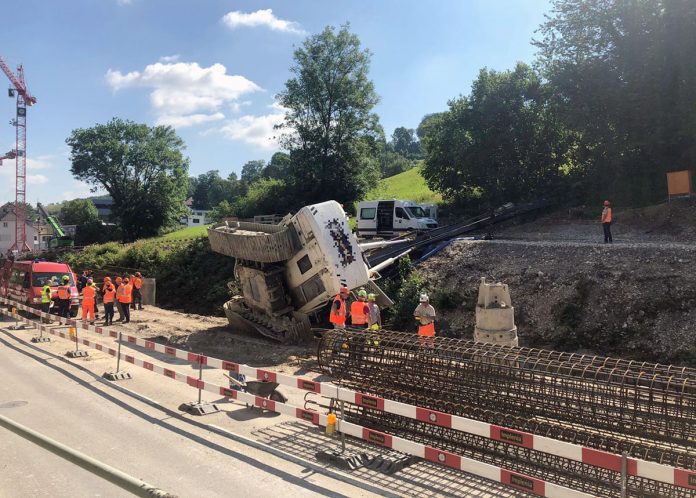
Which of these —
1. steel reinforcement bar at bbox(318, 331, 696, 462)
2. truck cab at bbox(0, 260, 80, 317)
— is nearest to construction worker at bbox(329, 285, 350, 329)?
steel reinforcement bar at bbox(318, 331, 696, 462)

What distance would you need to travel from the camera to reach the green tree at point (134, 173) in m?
53.4

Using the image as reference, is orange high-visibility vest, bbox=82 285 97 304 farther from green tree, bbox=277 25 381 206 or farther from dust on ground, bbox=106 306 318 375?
green tree, bbox=277 25 381 206

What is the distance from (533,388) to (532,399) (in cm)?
14

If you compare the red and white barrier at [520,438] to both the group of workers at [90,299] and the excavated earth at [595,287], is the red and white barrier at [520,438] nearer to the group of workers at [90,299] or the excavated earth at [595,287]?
the excavated earth at [595,287]

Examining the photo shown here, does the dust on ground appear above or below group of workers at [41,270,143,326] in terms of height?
below

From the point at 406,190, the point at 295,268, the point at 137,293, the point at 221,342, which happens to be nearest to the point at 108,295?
the point at 137,293

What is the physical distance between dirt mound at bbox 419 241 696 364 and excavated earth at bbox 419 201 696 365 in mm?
23

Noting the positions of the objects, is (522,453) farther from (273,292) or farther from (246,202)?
(246,202)

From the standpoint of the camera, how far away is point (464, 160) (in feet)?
93.1

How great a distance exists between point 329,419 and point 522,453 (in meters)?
2.35

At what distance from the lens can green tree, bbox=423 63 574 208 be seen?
27.3 meters

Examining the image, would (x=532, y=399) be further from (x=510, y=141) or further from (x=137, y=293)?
(x=510, y=141)

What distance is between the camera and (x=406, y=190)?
50.7 meters

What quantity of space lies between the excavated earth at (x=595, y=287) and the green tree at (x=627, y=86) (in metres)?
3.49
